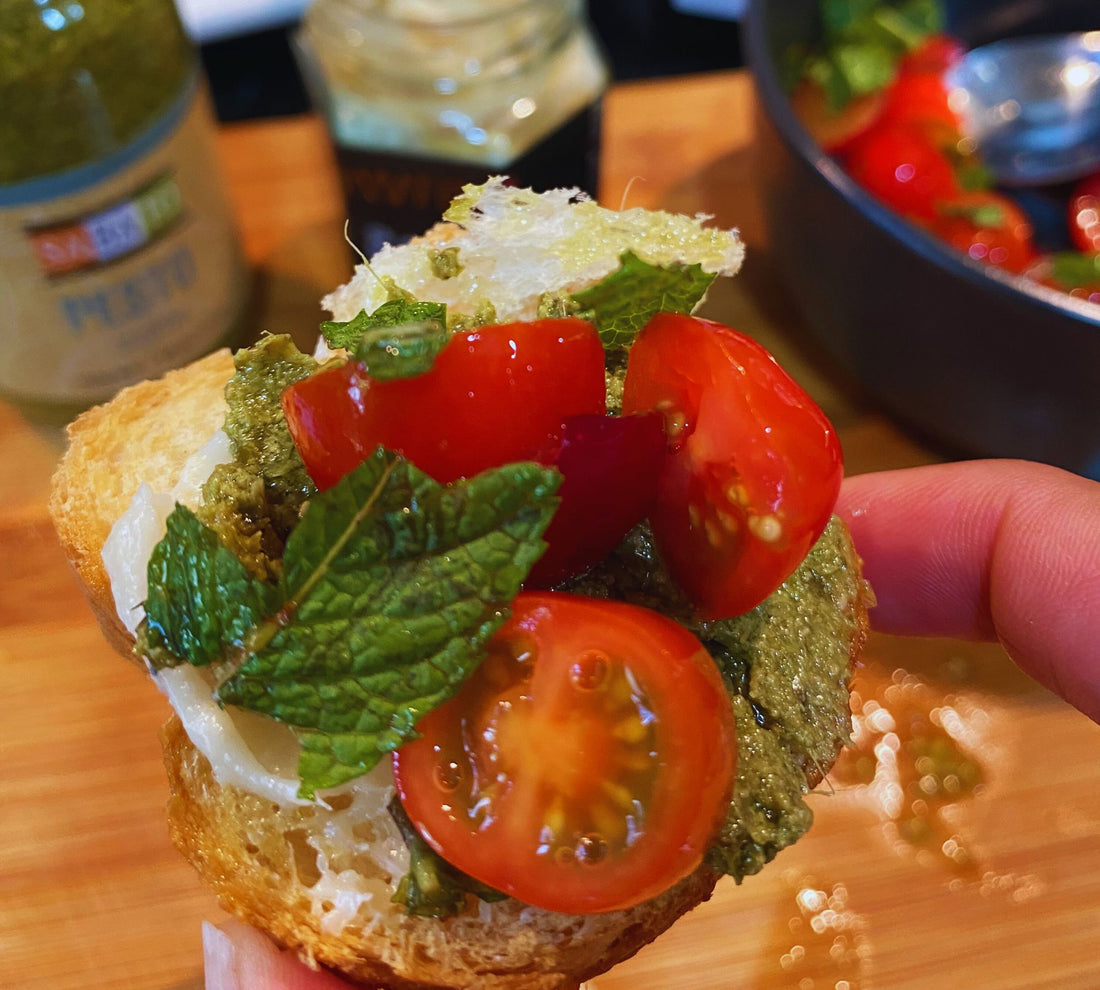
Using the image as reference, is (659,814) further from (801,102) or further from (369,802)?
(801,102)

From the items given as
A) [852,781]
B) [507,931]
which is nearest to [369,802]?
[507,931]

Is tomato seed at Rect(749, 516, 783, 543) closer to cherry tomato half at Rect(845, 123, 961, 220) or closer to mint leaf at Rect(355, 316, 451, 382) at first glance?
mint leaf at Rect(355, 316, 451, 382)

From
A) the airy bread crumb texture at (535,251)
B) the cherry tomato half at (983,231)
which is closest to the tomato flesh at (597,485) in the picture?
the airy bread crumb texture at (535,251)

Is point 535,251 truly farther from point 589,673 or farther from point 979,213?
point 979,213

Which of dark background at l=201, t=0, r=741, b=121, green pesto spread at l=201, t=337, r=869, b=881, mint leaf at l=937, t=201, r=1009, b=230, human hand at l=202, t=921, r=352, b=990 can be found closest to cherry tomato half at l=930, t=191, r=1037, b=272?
mint leaf at l=937, t=201, r=1009, b=230

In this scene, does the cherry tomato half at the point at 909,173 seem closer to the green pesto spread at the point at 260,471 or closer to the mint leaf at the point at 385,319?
the mint leaf at the point at 385,319
